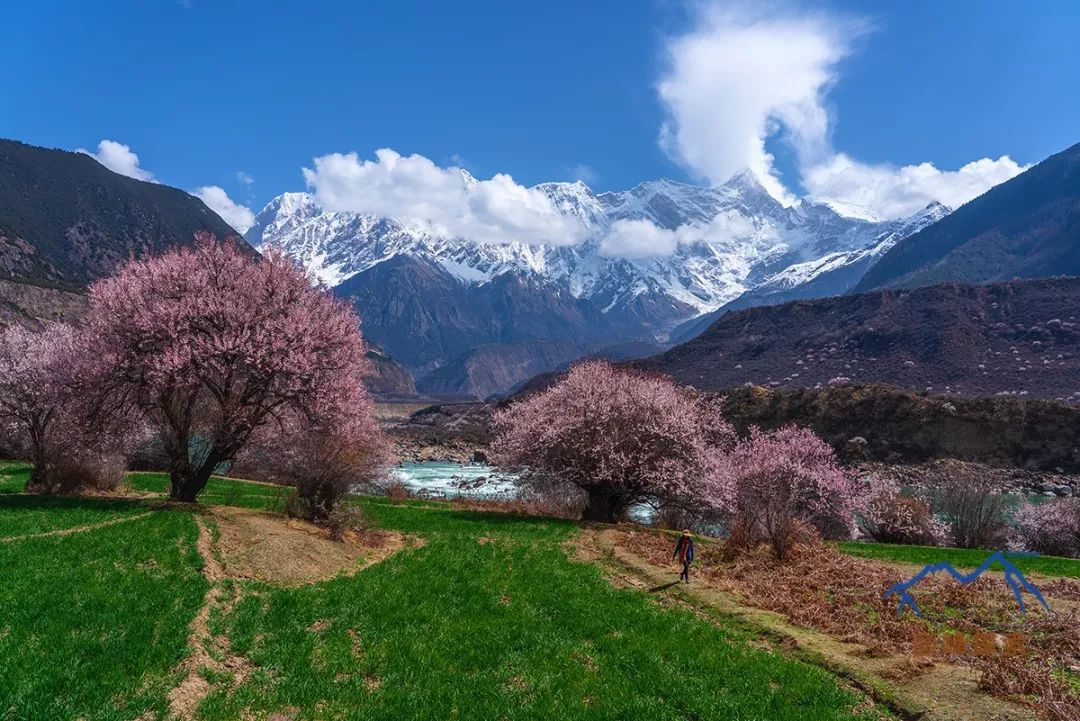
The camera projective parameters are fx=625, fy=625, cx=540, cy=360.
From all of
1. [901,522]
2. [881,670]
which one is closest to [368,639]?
[881,670]

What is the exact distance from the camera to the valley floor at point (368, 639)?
8.52m

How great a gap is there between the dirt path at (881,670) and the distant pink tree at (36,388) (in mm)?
24579

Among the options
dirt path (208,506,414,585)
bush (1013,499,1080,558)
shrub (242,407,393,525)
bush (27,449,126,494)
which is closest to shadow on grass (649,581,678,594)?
dirt path (208,506,414,585)

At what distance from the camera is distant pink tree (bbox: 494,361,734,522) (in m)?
32.5

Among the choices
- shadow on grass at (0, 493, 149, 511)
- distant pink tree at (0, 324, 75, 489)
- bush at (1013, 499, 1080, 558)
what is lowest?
bush at (1013, 499, 1080, 558)

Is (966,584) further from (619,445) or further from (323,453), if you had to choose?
(323,453)

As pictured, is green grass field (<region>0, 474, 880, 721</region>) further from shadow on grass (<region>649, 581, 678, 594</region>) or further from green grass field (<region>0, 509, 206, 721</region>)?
shadow on grass (<region>649, 581, 678, 594</region>)

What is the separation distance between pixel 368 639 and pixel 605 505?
23.8 meters

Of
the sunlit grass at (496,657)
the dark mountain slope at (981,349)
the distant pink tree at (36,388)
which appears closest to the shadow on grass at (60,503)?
the distant pink tree at (36,388)

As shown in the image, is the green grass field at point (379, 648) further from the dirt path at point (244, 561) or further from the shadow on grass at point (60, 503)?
the shadow on grass at point (60, 503)

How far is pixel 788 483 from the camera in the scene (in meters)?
31.8

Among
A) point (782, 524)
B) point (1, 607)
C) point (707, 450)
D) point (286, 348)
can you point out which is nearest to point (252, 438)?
point (286, 348)

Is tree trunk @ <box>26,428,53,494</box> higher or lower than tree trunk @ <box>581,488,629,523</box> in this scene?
higher

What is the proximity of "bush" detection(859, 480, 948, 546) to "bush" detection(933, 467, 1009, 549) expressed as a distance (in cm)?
101
